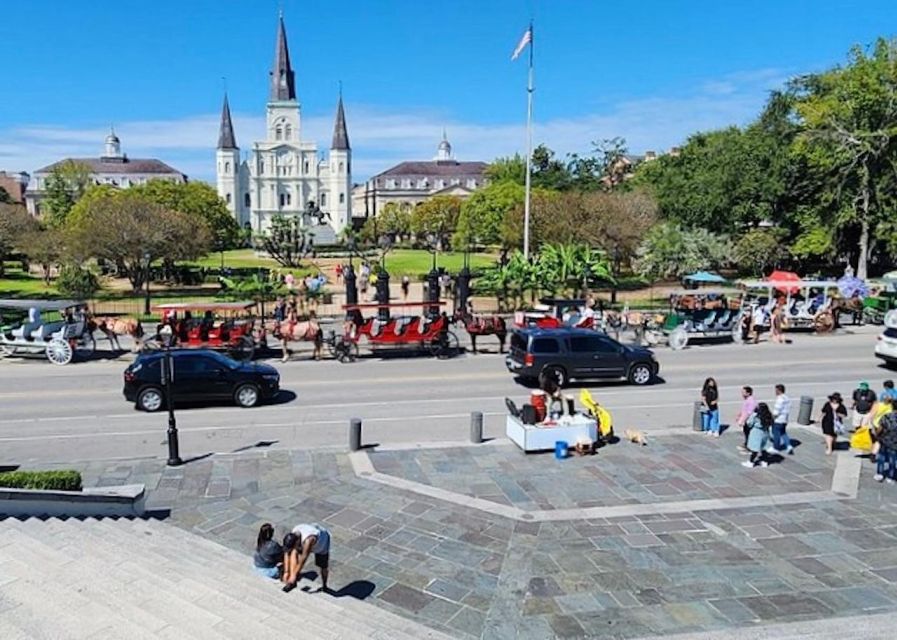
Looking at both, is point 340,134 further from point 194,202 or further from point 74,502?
point 74,502

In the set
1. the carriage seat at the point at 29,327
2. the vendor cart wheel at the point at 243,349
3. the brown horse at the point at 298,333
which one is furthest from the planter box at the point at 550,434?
the carriage seat at the point at 29,327

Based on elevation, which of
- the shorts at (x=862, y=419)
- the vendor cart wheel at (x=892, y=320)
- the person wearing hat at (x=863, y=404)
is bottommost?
the shorts at (x=862, y=419)

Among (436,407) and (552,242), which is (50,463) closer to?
(436,407)

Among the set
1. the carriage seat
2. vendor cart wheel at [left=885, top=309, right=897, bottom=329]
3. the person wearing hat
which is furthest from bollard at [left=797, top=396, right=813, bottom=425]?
the carriage seat

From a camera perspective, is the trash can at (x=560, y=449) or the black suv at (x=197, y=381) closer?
the trash can at (x=560, y=449)

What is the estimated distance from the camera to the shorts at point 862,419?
14.9 metres

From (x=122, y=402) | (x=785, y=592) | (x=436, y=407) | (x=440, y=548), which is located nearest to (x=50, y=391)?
(x=122, y=402)

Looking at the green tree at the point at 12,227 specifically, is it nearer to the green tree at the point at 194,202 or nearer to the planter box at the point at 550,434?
the green tree at the point at 194,202

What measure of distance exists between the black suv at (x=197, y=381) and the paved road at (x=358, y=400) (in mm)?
380

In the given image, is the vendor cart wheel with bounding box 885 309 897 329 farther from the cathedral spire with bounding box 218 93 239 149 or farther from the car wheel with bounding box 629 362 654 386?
the cathedral spire with bounding box 218 93 239 149

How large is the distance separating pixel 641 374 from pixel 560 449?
754 centimetres

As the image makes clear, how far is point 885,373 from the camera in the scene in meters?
23.2

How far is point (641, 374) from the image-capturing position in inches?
837

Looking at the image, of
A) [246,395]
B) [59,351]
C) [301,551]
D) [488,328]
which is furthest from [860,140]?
[301,551]
